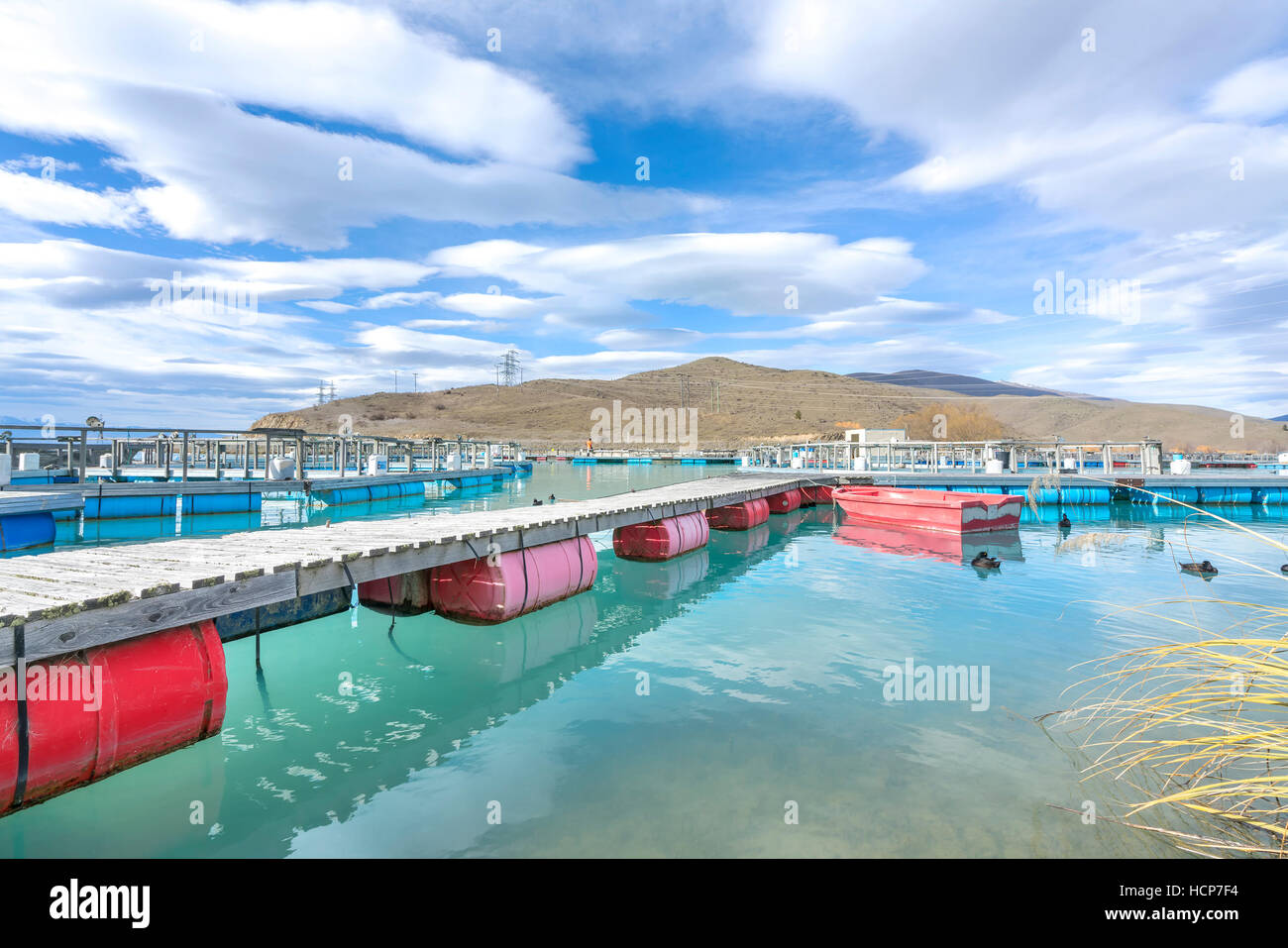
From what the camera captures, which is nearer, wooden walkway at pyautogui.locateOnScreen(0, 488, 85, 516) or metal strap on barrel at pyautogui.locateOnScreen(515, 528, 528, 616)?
metal strap on barrel at pyautogui.locateOnScreen(515, 528, 528, 616)

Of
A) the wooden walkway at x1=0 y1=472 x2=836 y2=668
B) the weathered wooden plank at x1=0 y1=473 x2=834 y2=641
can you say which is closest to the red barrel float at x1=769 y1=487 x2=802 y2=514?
the weathered wooden plank at x1=0 y1=473 x2=834 y2=641

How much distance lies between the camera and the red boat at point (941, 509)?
2267 cm

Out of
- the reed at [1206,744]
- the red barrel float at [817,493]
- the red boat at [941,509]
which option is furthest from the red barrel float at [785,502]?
the reed at [1206,744]

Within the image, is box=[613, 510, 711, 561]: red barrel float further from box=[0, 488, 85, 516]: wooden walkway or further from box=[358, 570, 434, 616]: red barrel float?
box=[0, 488, 85, 516]: wooden walkway

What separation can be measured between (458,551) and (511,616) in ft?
5.61

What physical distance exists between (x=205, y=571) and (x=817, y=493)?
31.8 m

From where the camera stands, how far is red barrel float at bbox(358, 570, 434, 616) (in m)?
10.7

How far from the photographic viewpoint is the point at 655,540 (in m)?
17.4

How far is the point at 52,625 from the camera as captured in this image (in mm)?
4914

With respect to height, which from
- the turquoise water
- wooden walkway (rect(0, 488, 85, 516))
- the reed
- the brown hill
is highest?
the brown hill

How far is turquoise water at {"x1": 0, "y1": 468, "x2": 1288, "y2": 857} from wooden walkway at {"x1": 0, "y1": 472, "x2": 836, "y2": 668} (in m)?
1.44

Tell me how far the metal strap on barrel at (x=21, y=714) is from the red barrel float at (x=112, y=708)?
0.07 ft
